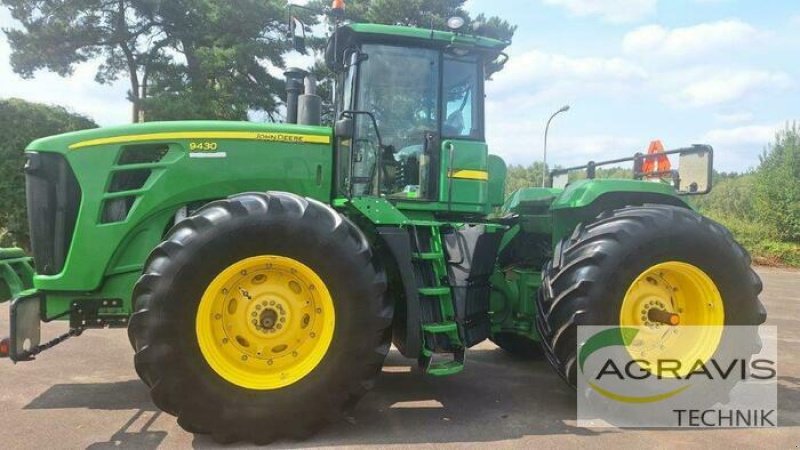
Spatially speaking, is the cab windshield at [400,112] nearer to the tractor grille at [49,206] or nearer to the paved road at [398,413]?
the paved road at [398,413]

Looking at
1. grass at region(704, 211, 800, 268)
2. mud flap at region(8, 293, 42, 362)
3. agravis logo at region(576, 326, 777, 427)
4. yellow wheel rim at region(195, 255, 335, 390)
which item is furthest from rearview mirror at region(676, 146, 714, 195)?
grass at region(704, 211, 800, 268)

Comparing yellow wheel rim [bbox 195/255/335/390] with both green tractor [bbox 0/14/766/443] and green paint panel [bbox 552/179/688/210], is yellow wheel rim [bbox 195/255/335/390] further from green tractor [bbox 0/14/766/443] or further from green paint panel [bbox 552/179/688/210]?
green paint panel [bbox 552/179/688/210]

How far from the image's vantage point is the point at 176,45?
21.0m

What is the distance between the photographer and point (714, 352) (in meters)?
4.55

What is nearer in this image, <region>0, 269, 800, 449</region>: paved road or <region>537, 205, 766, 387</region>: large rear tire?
<region>0, 269, 800, 449</region>: paved road

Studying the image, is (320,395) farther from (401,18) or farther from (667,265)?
(401,18)

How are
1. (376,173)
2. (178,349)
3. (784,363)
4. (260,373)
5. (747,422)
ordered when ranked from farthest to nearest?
(784,363), (376,173), (747,422), (260,373), (178,349)

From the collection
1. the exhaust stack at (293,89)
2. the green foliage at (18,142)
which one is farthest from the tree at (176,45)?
the exhaust stack at (293,89)

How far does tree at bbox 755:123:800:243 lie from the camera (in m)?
25.5

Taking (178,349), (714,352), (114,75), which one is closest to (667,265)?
(714,352)

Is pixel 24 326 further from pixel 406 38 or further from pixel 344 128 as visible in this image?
pixel 406 38

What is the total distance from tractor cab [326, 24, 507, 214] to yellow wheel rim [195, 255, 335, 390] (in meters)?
0.98

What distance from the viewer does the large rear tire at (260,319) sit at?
11.8 feet

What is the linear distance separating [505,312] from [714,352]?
1.66 meters
